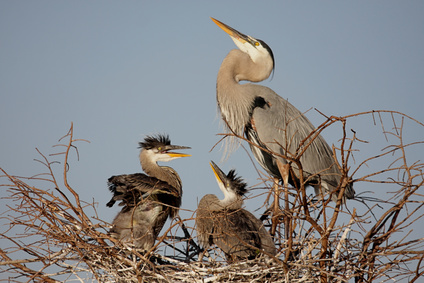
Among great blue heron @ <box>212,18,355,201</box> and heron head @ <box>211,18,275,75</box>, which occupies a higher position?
heron head @ <box>211,18,275,75</box>

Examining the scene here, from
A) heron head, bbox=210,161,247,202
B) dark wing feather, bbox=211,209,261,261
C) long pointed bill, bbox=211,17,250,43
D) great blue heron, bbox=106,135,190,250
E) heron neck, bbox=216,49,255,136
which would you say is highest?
long pointed bill, bbox=211,17,250,43

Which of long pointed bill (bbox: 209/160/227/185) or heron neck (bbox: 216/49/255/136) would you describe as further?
heron neck (bbox: 216/49/255/136)

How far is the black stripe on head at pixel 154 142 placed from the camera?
568 cm

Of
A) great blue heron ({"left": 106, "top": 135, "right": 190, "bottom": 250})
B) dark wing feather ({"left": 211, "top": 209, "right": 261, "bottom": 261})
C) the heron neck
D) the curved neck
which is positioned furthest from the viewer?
the heron neck

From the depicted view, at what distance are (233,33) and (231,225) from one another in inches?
106

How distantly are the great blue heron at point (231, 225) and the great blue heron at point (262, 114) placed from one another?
2.30 feet

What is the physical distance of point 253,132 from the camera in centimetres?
596

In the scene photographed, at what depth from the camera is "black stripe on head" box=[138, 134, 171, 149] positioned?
5676 mm

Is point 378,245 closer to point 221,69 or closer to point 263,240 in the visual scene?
point 263,240

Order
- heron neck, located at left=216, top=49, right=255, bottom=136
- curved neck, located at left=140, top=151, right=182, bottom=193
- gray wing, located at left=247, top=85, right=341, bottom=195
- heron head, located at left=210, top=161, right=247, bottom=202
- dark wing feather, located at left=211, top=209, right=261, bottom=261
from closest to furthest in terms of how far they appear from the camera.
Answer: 1. dark wing feather, located at left=211, top=209, right=261, bottom=261
2. heron head, located at left=210, top=161, right=247, bottom=202
3. curved neck, located at left=140, top=151, right=182, bottom=193
4. gray wing, located at left=247, top=85, right=341, bottom=195
5. heron neck, located at left=216, top=49, right=255, bottom=136

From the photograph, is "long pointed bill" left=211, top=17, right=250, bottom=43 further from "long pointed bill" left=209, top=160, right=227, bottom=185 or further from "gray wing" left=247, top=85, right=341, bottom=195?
"long pointed bill" left=209, top=160, right=227, bottom=185

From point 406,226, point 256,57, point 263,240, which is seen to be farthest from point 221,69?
point 406,226

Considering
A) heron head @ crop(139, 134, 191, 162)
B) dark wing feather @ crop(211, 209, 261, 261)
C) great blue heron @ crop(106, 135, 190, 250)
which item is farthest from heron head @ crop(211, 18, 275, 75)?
dark wing feather @ crop(211, 209, 261, 261)

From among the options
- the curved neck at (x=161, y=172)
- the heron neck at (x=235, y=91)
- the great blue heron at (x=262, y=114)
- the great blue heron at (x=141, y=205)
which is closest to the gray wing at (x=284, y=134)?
the great blue heron at (x=262, y=114)
